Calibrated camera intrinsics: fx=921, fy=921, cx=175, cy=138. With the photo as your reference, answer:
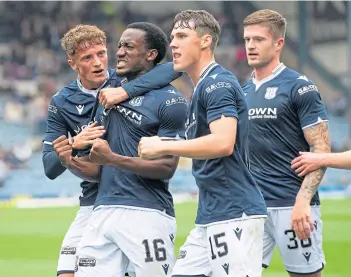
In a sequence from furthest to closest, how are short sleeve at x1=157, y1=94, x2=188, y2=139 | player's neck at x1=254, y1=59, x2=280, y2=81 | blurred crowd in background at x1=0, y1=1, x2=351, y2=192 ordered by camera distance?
blurred crowd in background at x1=0, y1=1, x2=351, y2=192, player's neck at x1=254, y1=59, x2=280, y2=81, short sleeve at x1=157, y1=94, x2=188, y2=139

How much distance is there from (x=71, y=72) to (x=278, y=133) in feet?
78.8

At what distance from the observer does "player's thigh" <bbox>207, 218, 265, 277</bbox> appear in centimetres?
554

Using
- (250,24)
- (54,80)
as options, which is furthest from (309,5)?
(250,24)

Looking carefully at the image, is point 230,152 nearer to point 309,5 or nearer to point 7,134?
point 7,134

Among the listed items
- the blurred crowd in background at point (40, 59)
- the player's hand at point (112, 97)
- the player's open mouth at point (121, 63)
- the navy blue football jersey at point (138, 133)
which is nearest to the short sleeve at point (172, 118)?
the navy blue football jersey at point (138, 133)

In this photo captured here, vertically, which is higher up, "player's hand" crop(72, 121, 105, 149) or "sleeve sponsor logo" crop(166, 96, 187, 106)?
"sleeve sponsor logo" crop(166, 96, 187, 106)

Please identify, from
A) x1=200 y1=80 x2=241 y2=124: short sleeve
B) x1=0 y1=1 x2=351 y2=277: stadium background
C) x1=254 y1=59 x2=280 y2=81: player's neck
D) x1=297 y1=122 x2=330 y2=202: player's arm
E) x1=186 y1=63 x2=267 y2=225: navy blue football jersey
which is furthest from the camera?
x1=0 y1=1 x2=351 y2=277: stadium background

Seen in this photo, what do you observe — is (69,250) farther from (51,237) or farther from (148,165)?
(51,237)

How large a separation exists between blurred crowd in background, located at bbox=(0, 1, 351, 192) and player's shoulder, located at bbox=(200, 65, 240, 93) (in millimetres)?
20765

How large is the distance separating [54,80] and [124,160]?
24577mm

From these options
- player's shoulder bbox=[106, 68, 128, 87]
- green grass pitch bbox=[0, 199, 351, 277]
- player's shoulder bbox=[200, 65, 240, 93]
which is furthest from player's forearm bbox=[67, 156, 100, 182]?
green grass pitch bbox=[0, 199, 351, 277]

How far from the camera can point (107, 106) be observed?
6090 mm

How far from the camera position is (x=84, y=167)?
6332mm

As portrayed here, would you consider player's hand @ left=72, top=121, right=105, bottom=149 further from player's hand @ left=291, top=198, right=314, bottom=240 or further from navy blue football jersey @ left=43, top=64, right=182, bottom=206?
player's hand @ left=291, top=198, right=314, bottom=240
